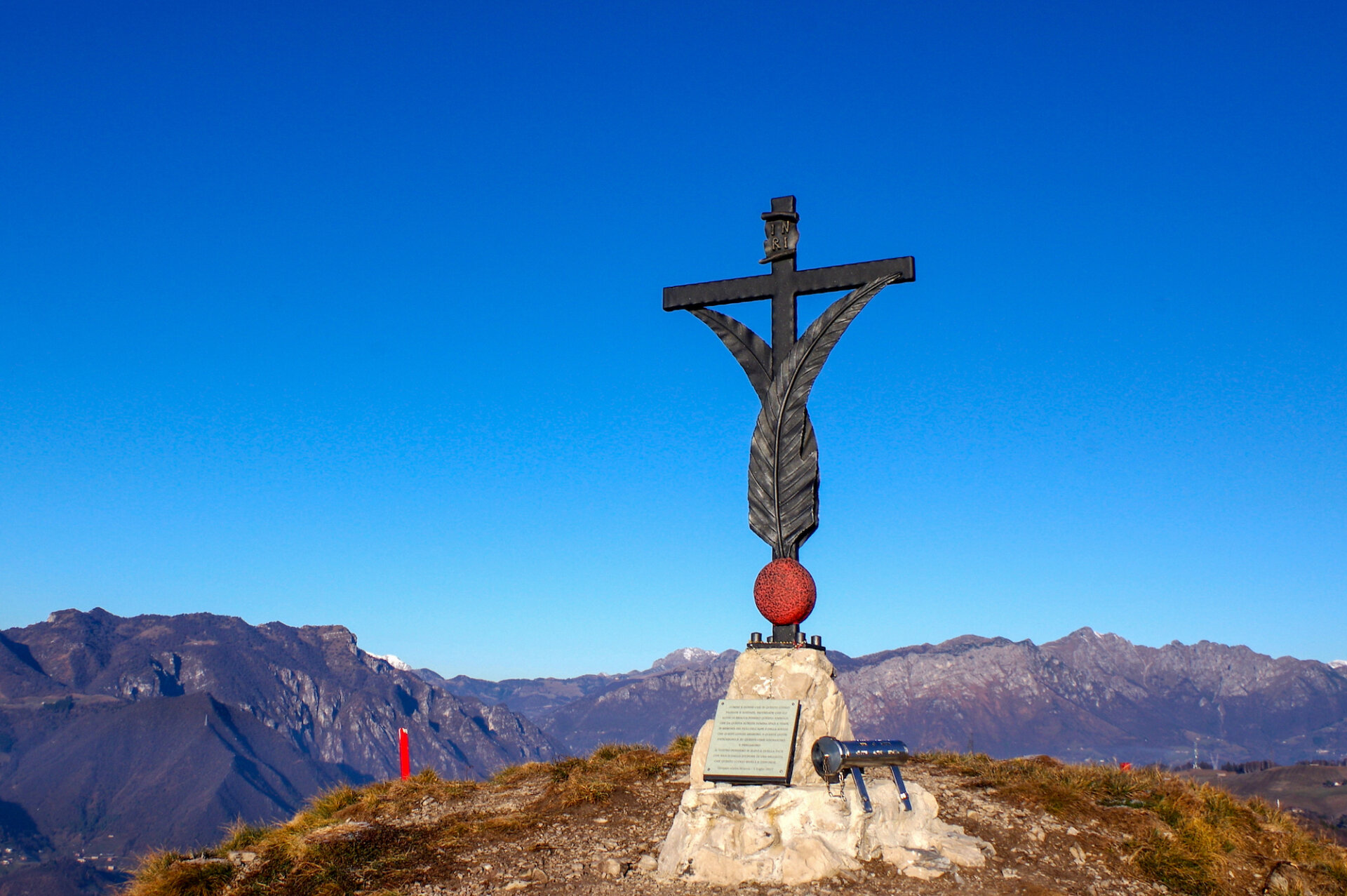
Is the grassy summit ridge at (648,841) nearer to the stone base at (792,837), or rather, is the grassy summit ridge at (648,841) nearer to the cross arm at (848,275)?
the stone base at (792,837)

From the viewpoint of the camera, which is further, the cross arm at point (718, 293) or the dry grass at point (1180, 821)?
the cross arm at point (718, 293)

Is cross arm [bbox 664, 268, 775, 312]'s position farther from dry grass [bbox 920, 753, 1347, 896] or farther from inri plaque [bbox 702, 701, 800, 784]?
dry grass [bbox 920, 753, 1347, 896]

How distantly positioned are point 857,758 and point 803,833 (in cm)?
110

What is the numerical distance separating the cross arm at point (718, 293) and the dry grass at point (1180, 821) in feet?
28.5

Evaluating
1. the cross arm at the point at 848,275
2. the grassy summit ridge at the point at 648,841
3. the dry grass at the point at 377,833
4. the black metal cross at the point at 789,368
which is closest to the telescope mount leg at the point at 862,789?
the grassy summit ridge at the point at 648,841

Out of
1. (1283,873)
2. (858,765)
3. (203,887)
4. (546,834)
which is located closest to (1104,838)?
(1283,873)

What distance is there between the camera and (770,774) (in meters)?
11.7

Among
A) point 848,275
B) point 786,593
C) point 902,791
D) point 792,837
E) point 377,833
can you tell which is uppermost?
point 848,275

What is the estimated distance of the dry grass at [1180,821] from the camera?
1267 centimetres

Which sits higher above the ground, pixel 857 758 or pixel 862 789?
pixel 857 758

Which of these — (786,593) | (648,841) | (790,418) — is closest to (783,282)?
(790,418)

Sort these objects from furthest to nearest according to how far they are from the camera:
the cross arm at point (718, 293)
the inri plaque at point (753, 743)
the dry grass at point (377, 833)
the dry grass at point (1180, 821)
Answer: the cross arm at point (718, 293), the dry grass at point (1180, 821), the dry grass at point (377, 833), the inri plaque at point (753, 743)

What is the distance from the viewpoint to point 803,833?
11.3 metres

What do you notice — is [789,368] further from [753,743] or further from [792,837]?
[792,837]
